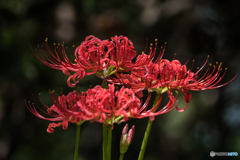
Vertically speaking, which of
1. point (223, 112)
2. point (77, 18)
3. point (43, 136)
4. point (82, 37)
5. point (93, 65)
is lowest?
point (43, 136)

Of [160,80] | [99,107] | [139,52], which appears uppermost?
[139,52]

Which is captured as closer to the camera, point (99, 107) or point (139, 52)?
point (99, 107)

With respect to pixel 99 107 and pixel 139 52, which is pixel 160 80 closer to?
pixel 99 107

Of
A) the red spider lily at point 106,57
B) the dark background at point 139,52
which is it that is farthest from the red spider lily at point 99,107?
the dark background at point 139,52

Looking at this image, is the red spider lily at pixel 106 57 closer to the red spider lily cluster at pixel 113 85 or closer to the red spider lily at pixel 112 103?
the red spider lily cluster at pixel 113 85

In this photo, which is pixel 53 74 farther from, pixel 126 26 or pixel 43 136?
pixel 126 26

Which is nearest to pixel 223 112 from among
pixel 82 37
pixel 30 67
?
pixel 82 37

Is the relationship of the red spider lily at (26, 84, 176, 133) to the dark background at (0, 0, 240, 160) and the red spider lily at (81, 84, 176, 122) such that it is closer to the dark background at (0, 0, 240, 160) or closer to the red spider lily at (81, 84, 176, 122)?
the red spider lily at (81, 84, 176, 122)

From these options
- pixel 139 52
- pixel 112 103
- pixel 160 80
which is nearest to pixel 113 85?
pixel 112 103
